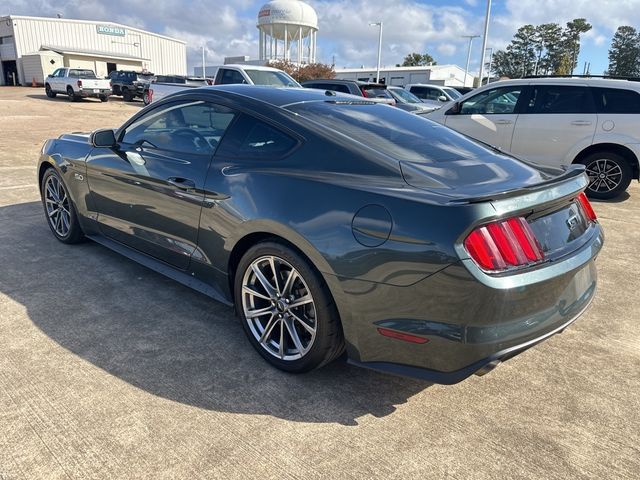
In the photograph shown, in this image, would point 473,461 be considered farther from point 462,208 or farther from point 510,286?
point 462,208

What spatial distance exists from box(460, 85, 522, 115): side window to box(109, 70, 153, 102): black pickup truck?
952 inches

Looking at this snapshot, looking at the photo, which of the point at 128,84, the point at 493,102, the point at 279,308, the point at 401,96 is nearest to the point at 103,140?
the point at 279,308

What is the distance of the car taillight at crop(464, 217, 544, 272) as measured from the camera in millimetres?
2072

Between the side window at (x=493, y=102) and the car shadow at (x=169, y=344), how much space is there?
6304 millimetres

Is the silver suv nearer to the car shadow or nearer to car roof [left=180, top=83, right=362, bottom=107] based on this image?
car roof [left=180, top=83, right=362, bottom=107]

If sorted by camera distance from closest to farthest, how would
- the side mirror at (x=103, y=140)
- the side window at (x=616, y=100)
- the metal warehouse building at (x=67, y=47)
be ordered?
the side mirror at (x=103, y=140) < the side window at (x=616, y=100) < the metal warehouse building at (x=67, y=47)

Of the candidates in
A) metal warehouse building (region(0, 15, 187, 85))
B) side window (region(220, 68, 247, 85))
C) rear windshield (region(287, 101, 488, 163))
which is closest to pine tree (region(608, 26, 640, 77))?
metal warehouse building (region(0, 15, 187, 85))

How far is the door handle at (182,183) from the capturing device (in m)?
3.12

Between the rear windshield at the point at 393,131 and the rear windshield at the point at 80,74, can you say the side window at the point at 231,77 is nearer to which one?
the rear windshield at the point at 393,131

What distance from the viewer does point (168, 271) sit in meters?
3.47

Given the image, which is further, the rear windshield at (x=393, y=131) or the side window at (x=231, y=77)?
the side window at (x=231, y=77)

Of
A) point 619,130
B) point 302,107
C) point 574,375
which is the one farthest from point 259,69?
point 574,375

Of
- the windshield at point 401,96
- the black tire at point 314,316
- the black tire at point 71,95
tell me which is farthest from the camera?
the black tire at point 71,95

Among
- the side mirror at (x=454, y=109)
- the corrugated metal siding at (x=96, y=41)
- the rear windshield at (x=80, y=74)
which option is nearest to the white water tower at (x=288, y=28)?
the corrugated metal siding at (x=96, y=41)
